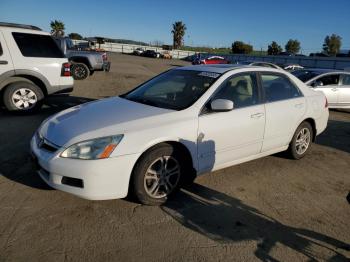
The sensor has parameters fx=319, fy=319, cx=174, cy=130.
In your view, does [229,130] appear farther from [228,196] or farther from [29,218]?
[29,218]

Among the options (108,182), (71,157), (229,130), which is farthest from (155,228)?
(229,130)

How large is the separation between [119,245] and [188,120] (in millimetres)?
1507

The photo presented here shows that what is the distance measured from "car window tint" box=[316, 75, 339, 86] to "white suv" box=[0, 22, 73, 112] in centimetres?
759

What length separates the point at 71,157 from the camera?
312 cm

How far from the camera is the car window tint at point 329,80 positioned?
1000cm

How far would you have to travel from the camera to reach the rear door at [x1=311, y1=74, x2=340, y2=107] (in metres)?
9.84

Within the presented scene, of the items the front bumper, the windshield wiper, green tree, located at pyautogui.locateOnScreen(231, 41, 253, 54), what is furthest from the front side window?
green tree, located at pyautogui.locateOnScreen(231, 41, 253, 54)

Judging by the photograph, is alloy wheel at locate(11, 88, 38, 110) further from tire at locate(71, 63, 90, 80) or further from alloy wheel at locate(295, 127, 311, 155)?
tire at locate(71, 63, 90, 80)

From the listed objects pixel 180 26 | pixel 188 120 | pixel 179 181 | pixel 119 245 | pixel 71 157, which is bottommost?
pixel 119 245

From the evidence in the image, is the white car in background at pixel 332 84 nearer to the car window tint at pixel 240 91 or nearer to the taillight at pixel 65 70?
the car window tint at pixel 240 91

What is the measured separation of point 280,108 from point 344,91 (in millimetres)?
6805

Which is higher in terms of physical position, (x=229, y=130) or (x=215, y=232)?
(x=229, y=130)

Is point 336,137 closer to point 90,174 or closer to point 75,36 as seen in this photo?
point 90,174

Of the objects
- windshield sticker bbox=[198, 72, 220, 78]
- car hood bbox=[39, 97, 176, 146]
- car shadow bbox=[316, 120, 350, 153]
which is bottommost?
car shadow bbox=[316, 120, 350, 153]
